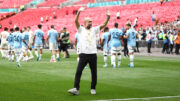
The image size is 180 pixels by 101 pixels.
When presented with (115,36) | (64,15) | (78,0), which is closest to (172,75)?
(115,36)

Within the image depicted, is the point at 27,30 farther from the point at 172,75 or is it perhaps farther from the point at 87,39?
the point at 87,39

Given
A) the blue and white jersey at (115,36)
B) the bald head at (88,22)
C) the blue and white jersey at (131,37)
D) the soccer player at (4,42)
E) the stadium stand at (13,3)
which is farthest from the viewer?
the stadium stand at (13,3)

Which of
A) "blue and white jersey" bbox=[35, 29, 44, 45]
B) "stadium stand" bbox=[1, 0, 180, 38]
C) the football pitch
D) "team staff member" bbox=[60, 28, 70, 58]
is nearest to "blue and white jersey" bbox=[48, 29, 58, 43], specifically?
"blue and white jersey" bbox=[35, 29, 44, 45]

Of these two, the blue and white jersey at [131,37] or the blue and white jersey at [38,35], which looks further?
the blue and white jersey at [38,35]

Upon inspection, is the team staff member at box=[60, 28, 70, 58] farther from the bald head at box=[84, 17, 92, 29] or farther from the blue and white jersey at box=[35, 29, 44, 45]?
the bald head at box=[84, 17, 92, 29]

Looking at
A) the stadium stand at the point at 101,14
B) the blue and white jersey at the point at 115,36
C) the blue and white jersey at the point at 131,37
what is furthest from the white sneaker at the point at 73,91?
the stadium stand at the point at 101,14

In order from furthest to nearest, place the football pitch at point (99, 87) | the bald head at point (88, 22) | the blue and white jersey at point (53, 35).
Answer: the blue and white jersey at point (53, 35) → the bald head at point (88, 22) → the football pitch at point (99, 87)

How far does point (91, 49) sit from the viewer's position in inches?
475

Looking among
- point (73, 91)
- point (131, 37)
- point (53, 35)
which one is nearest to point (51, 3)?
point (53, 35)

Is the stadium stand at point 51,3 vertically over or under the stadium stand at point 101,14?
over

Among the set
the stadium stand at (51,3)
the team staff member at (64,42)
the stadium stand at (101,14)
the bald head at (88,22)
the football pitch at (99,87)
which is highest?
the stadium stand at (51,3)

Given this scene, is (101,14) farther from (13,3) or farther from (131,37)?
(131,37)

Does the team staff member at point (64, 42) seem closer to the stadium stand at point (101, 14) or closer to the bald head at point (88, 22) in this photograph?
the stadium stand at point (101, 14)

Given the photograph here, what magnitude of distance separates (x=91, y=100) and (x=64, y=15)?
58.0 meters
